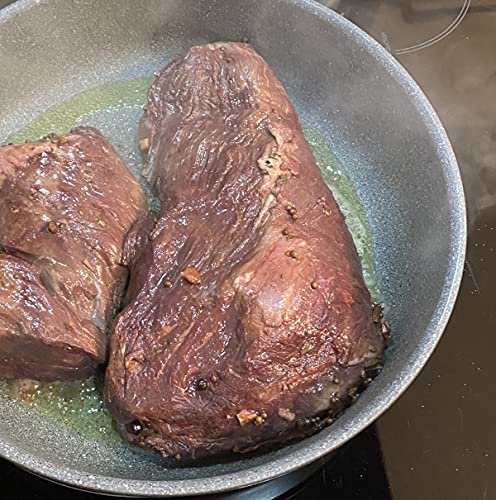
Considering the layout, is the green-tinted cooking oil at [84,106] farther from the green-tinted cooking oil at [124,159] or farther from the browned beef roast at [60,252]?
→ the browned beef roast at [60,252]

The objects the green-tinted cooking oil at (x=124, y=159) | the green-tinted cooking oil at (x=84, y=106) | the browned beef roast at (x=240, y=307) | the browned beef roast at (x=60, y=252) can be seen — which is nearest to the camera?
the browned beef roast at (x=240, y=307)

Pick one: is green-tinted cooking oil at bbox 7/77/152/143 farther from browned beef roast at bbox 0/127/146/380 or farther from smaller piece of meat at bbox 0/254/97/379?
smaller piece of meat at bbox 0/254/97/379

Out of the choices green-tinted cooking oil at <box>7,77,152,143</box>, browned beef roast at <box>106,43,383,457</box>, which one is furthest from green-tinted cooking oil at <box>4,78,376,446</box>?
browned beef roast at <box>106,43,383,457</box>

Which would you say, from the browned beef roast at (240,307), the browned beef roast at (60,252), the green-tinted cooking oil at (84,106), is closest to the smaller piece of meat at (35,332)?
the browned beef roast at (60,252)

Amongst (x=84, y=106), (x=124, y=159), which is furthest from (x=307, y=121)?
(x=84, y=106)

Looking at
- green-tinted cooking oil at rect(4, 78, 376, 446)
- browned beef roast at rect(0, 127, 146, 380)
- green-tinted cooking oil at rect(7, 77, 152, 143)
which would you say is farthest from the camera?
green-tinted cooking oil at rect(7, 77, 152, 143)

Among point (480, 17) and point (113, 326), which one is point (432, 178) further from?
point (480, 17)

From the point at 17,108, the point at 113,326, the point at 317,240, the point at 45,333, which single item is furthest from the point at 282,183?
the point at 17,108
